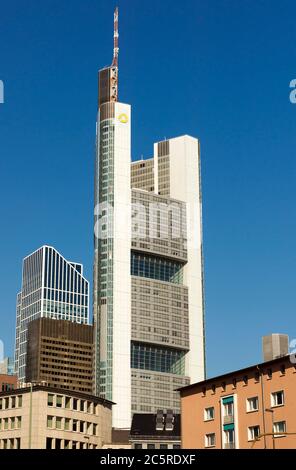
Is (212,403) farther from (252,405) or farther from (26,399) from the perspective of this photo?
(26,399)

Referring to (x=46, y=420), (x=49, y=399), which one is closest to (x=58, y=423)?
(x=46, y=420)

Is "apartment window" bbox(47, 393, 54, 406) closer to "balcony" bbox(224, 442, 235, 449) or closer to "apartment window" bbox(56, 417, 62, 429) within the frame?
"apartment window" bbox(56, 417, 62, 429)

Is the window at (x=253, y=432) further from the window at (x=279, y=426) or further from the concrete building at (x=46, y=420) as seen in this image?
the concrete building at (x=46, y=420)

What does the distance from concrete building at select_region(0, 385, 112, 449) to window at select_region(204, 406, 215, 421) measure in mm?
40275

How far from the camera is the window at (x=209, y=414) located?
10956 centimetres

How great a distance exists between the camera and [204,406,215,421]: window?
10956cm

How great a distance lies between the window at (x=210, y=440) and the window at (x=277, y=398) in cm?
1387

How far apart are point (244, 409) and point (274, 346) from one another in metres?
47.7

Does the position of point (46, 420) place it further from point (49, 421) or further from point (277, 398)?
point (277, 398)

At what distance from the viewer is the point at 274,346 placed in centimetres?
14850
